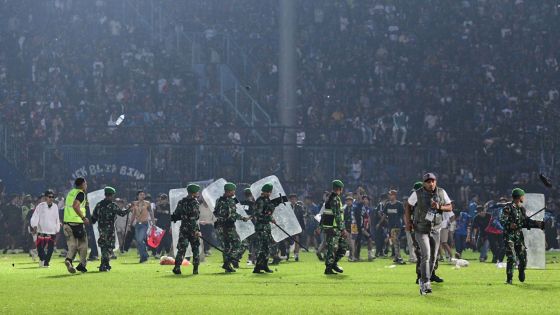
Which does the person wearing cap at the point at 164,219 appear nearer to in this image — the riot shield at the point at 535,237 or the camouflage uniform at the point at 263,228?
the camouflage uniform at the point at 263,228

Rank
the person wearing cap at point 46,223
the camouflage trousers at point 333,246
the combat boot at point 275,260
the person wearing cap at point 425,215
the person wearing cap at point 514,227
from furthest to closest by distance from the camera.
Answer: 1. the person wearing cap at point 46,223
2. the combat boot at point 275,260
3. the camouflage trousers at point 333,246
4. the person wearing cap at point 514,227
5. the person wearing cap at point 425,215

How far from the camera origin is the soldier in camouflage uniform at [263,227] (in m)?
29.1

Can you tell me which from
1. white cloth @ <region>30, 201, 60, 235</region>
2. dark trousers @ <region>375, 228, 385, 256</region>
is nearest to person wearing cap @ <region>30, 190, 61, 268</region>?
white cloth @ <region>30, 201, 60, 235</region>

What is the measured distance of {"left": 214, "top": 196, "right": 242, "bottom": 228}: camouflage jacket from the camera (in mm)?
29719

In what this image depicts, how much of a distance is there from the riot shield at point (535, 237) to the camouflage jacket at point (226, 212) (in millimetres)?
6589

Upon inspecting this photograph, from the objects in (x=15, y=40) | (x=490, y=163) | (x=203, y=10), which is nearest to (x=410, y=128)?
(x=490, y=163)

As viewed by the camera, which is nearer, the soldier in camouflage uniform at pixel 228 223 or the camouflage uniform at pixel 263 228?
the camouflage uniform at pixel 263 228

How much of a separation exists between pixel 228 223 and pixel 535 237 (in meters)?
7.08

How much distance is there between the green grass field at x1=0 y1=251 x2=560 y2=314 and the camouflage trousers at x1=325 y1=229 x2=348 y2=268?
414mm

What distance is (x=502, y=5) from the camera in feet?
187

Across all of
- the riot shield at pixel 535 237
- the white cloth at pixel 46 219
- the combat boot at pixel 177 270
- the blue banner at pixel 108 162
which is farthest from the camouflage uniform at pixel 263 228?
the blue banner at pixel 108 162

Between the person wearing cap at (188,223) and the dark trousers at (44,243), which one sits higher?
the person wearing cap at (188,223)

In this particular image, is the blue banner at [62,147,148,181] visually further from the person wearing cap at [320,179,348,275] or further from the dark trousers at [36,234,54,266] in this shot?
the person wearing cap at [320,179,348,275]

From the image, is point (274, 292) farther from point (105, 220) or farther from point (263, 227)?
point (105, 220)
